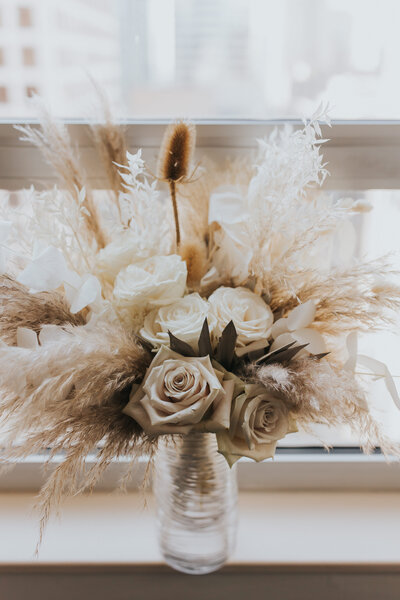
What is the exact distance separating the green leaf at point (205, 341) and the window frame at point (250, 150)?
34 cm

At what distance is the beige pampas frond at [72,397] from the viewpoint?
1.59ft

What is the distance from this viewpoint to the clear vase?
651mm

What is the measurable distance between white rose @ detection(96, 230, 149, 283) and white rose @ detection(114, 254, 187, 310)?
2 centimetres

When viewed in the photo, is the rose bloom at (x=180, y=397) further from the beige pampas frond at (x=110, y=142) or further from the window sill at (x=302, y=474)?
the window sill at (x=302, y=474)

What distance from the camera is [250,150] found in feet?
2.72

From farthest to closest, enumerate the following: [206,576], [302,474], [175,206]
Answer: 1. [302,474]
2. [206,576]
3. [175,206]

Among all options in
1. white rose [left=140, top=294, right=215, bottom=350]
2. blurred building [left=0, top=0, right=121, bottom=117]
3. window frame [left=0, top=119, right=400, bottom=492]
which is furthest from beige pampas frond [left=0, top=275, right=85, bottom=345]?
blurred building [left=0, top=0, right=121, bottom=117]


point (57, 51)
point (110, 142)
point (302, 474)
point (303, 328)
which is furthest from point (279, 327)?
point (57, 51)

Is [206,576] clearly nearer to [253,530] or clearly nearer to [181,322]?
[253,530]

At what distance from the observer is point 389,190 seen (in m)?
0.86

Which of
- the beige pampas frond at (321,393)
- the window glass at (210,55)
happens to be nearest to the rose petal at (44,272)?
the beige pampas frond at (321,393)

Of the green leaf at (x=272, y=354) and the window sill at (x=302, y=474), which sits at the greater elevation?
the green leaf at (x=272, y=354)

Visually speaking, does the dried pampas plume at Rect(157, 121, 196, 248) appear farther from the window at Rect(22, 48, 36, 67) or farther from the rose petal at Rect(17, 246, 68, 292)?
the window at Rect(22, 48, 36, 67)

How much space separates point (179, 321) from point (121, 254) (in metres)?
0.12
